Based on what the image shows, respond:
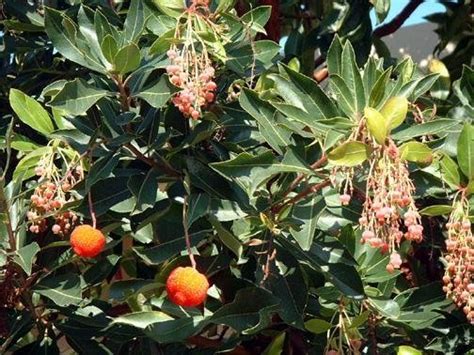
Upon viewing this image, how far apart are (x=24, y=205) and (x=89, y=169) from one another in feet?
0.74

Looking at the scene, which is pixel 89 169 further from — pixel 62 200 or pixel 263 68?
pixel 263 68

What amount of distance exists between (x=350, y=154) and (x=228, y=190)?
328mm

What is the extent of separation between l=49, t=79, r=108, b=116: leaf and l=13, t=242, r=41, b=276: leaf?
0.26m

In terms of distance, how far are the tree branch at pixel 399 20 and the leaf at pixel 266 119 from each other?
3.16 ft

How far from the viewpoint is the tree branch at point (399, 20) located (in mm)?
2315

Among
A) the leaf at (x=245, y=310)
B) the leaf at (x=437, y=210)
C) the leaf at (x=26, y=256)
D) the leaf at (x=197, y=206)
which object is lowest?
the leaf at (x=245, y=310)

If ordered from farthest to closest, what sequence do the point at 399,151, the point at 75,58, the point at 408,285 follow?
the point at 408,285 < the point at 75,58 < the point at 399,151

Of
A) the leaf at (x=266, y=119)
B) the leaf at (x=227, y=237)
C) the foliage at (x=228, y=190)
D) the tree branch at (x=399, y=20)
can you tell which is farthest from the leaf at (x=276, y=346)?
the tree branch at (x=399, y=20)

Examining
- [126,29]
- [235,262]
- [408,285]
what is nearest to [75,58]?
[126,29]

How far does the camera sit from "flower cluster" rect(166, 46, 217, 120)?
4.20 ft

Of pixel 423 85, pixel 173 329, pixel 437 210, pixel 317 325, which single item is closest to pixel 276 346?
pixel 317 325

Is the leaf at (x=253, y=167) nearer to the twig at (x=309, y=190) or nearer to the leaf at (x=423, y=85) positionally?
the twig at (x=309, y=190)

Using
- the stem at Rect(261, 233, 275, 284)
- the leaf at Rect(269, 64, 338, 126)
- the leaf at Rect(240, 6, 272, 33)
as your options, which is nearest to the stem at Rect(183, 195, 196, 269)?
the stem at Rect(261, 233, 275, 284)

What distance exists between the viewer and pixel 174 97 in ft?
4.45
